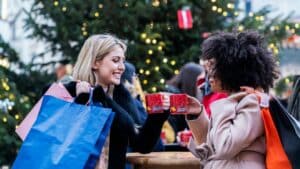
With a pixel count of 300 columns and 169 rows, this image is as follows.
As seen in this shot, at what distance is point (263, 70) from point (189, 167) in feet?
2.81

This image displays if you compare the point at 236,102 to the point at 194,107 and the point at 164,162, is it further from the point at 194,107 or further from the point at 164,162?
the point at 164,162

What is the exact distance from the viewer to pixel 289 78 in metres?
10.2

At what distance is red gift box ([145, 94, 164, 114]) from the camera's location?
3.73 meters

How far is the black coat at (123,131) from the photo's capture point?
393 cm

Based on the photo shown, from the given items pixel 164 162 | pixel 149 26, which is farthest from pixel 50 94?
pixel 149 26

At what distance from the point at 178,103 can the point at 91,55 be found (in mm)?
693

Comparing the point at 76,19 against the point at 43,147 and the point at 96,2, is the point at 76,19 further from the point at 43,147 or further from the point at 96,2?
the point at 43,147

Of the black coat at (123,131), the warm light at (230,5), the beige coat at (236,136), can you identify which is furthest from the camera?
the warm light at (230,5)

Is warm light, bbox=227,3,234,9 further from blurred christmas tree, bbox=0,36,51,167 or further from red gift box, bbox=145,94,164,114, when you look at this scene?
red gift box, bbox=145,94,164,114

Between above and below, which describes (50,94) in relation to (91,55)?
below

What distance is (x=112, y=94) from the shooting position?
428cm

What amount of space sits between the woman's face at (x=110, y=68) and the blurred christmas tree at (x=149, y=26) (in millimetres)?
4974

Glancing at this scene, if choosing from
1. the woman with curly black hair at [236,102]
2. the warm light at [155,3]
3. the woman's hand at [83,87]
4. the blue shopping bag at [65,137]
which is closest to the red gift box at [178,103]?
the woman with curly black hair at [236,102]

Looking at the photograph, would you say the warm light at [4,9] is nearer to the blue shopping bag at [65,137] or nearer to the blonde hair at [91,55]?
the blonde hair at [91,55]
